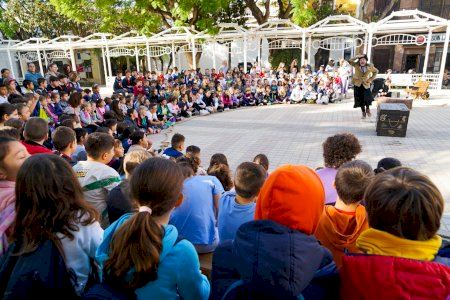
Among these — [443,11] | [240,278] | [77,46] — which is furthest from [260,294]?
[443,11]

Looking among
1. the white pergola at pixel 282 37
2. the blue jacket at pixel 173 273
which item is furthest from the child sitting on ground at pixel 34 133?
the white pergola at pixel 282 37

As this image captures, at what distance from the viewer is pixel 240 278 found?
133 centimetres

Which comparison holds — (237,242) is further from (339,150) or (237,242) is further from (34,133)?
(34,133)

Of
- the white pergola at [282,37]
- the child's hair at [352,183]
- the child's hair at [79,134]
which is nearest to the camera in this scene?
the child's hair at [352,183]

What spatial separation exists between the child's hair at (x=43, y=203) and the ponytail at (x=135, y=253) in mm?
357

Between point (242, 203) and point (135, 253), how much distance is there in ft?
3.72

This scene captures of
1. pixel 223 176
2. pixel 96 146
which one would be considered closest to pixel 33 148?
pixel 96 146

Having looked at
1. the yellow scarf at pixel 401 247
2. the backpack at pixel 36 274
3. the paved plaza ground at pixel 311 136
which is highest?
the yellow scarf at pixel 401 247

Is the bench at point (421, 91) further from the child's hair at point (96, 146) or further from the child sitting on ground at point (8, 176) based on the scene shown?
the child sitting on ground at point (8, 176)

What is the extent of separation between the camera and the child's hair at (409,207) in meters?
1.24

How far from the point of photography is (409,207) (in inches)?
48.9

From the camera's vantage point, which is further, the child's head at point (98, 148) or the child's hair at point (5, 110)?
the child's hair at point (5, 110)

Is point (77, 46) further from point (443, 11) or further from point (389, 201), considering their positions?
point (443, 11)

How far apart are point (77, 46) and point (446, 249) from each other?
878 inches
